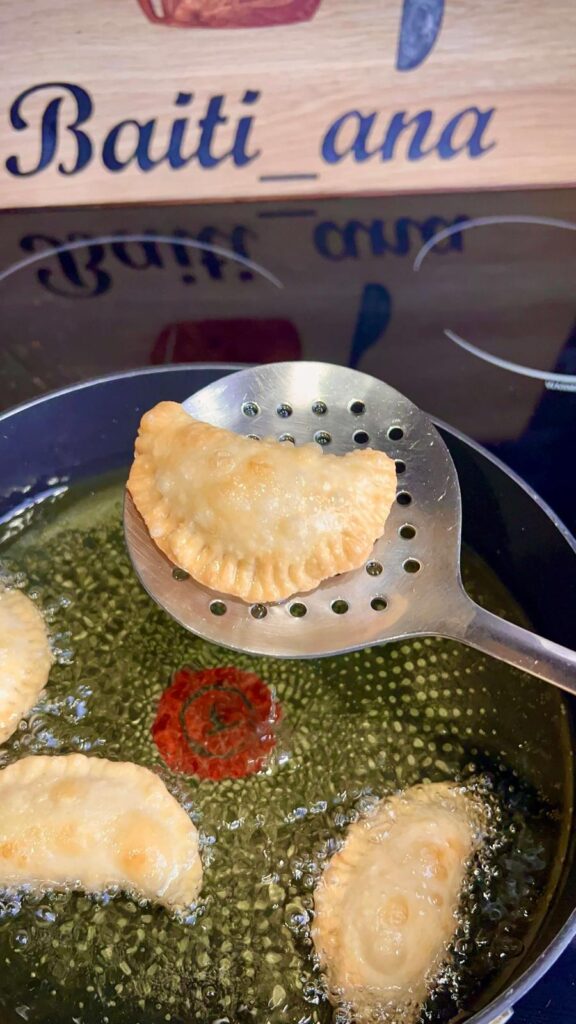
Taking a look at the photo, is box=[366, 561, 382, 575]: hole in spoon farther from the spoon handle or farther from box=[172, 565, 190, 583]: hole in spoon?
box=[172, 565, 190, 583]: hole in spoon

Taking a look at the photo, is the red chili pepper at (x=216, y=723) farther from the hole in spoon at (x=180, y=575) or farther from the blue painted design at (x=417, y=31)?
the blue painted design at (x=417, y=31)

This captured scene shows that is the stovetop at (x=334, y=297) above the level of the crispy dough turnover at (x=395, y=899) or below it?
above

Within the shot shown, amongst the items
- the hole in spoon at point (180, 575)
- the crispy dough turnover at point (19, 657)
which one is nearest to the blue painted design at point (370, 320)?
the hole in spoon at point (180, 575)

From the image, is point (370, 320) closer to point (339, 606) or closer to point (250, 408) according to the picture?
point (250, 408)

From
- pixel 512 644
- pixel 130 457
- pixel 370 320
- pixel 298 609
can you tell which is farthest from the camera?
pixel 370 320

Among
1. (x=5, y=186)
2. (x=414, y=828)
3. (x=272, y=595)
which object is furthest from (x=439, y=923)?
(x=5, y=186)

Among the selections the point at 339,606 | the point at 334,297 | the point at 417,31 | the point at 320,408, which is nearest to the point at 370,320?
the point at 334,297

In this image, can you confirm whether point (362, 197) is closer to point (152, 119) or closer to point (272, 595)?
point (152, 119)
